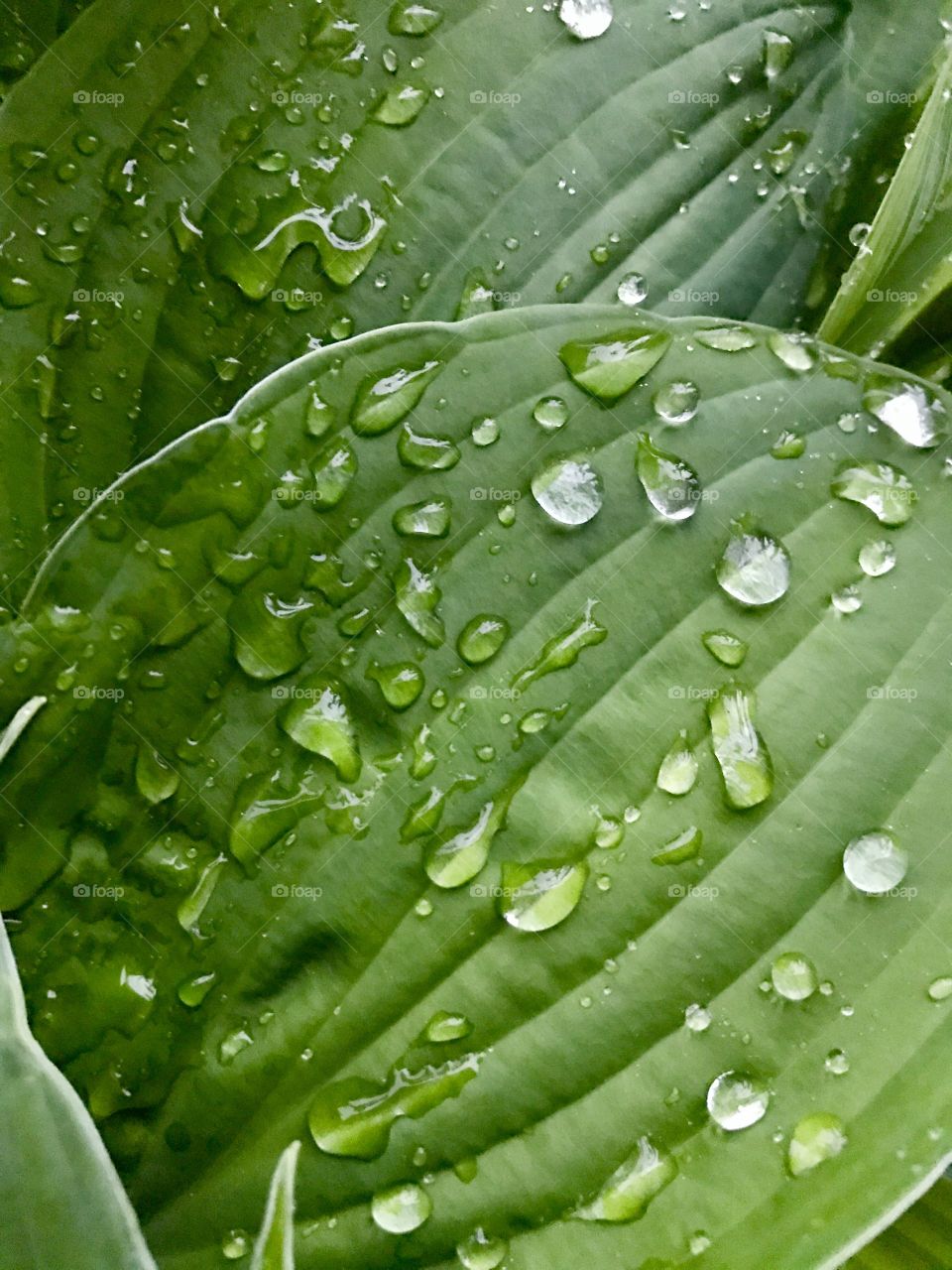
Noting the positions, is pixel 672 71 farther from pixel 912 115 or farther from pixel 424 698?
pixel 424 698

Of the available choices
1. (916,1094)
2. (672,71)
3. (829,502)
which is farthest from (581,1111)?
(672,71)

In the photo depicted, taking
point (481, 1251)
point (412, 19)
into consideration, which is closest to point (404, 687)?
point (481, 1251)

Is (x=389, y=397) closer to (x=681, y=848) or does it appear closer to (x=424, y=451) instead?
(x=424, y=451)

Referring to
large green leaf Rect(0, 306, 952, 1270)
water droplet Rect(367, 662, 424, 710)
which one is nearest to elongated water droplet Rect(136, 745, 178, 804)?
large green leaf Rect(0, 306, 952, 1270)

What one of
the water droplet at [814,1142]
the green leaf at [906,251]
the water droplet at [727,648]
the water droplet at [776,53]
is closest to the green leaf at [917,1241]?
the water droplet at [814,1142]

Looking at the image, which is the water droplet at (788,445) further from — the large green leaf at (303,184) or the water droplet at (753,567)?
the large green leaf at (303,184)

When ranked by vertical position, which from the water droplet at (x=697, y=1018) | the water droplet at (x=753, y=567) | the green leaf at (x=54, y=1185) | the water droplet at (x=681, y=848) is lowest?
the water droplet at (x=697, y=1018)

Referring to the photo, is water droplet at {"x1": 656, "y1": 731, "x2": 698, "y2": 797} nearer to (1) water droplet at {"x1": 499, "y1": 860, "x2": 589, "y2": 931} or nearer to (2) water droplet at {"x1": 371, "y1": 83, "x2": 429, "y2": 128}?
(1) water droplet at {"x1": 499, "y1": 860, "x2": 589, "y2": 931}
